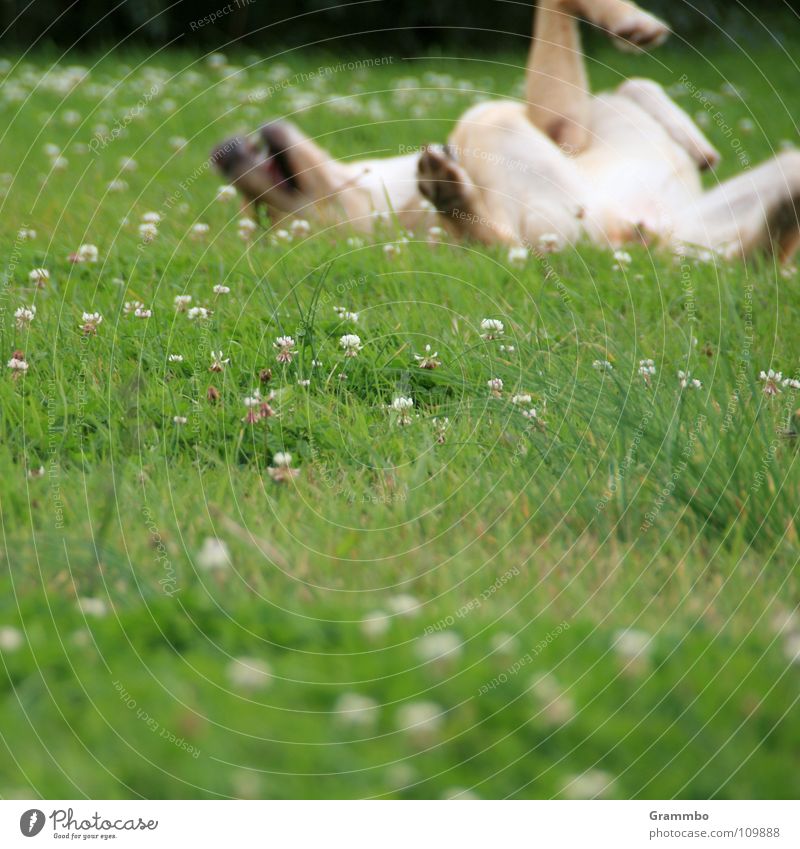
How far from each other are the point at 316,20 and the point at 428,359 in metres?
10.3

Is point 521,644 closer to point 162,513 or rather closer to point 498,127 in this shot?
point 162,513

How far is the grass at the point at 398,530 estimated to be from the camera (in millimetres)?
1554

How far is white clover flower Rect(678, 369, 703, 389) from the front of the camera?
8.32ft

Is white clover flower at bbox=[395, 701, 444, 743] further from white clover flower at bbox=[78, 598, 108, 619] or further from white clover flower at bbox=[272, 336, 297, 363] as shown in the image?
white clover flower at bbox=[272, 336, 297, 363]

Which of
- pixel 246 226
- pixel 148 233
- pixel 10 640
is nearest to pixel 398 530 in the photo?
pixel 10 640

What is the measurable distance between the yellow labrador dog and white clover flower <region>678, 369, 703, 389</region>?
1.25m

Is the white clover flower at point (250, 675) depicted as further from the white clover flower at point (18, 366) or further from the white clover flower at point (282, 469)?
the white clover flower at point (18, 366)

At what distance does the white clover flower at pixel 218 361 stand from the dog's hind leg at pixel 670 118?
2727mm

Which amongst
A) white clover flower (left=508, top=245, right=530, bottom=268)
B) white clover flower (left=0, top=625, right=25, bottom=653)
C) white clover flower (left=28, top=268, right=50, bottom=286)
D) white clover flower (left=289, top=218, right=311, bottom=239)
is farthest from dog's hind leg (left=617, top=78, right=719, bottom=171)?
white clover flower (left=0, top=625, right=25, bottom=653)

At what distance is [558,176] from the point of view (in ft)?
13.3

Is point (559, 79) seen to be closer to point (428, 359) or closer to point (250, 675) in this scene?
point (428, 359)

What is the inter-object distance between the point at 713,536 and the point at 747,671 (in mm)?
515

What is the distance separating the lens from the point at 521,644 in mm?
1713

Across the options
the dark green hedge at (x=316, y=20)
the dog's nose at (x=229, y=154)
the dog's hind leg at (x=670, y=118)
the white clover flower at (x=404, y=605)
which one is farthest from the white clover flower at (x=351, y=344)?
the dark green hedge at (x=316, y=20)
